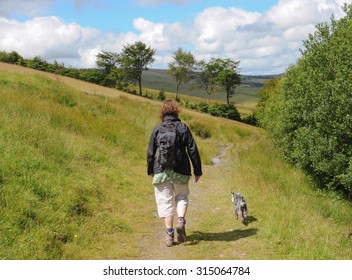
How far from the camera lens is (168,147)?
6090 mm

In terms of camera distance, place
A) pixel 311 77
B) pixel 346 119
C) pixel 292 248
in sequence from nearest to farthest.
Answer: pixel 292 248 → pixel 346 119 → pixel 311 77

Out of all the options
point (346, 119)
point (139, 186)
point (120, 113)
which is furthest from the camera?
point (120, 113)

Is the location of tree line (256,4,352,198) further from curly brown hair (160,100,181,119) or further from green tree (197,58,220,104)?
green tree (197,58,220,104)

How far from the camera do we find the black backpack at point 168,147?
6.10m

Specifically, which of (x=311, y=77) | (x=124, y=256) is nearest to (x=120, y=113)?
(x=311, y=77)

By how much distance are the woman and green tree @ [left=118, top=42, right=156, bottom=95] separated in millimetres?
68906

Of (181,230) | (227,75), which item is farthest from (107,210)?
(227,75)

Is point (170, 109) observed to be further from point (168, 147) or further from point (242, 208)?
point (242, 208)

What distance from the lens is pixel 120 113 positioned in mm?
21016

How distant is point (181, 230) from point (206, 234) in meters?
0.98

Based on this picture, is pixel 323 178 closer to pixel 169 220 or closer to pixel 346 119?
pixel 346 119

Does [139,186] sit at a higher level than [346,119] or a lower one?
lower

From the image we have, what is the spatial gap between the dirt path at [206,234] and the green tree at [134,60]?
6633 cm

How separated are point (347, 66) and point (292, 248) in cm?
936
